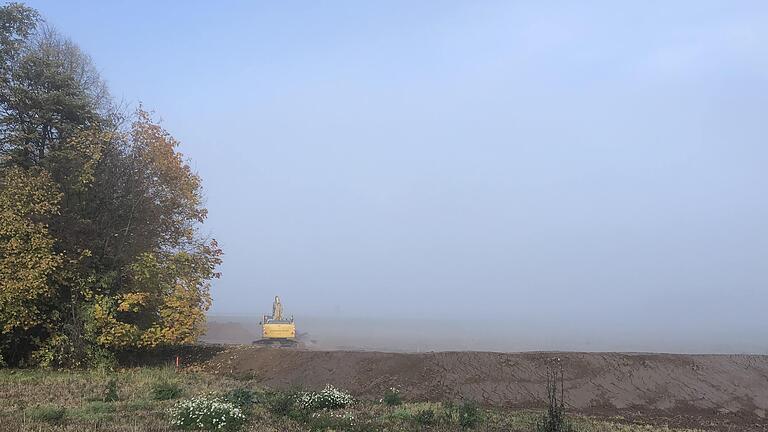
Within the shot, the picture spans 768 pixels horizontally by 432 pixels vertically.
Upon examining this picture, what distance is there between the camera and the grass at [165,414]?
10758mm

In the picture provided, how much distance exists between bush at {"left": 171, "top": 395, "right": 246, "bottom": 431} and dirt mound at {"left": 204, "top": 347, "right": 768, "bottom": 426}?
898 centimetres

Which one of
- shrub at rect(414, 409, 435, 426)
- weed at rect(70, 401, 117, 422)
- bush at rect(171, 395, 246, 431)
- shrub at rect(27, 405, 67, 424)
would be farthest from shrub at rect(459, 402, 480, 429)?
shrub at rect(27, 405, 67, 424)

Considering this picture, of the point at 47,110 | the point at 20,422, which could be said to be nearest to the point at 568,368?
the point at 20,422

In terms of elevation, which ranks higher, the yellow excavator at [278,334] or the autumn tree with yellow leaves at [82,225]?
the autumn tree with yellow leaves at [82,225]

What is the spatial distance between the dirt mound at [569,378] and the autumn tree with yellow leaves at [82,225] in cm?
463

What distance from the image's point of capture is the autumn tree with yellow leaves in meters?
21.2

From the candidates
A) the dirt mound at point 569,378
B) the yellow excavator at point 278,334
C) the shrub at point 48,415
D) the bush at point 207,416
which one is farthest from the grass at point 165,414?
the yellow excavator at point 278,334

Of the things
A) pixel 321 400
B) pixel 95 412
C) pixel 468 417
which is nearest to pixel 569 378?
pixel 468 417

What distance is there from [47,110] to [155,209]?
5.90 m

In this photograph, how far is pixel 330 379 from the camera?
22297 mm

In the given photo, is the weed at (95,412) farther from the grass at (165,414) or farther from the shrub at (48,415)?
the shrub at (48,415)

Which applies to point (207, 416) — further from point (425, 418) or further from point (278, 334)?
point (278, 334)

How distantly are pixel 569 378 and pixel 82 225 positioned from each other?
19825mm

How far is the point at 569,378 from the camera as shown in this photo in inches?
806
